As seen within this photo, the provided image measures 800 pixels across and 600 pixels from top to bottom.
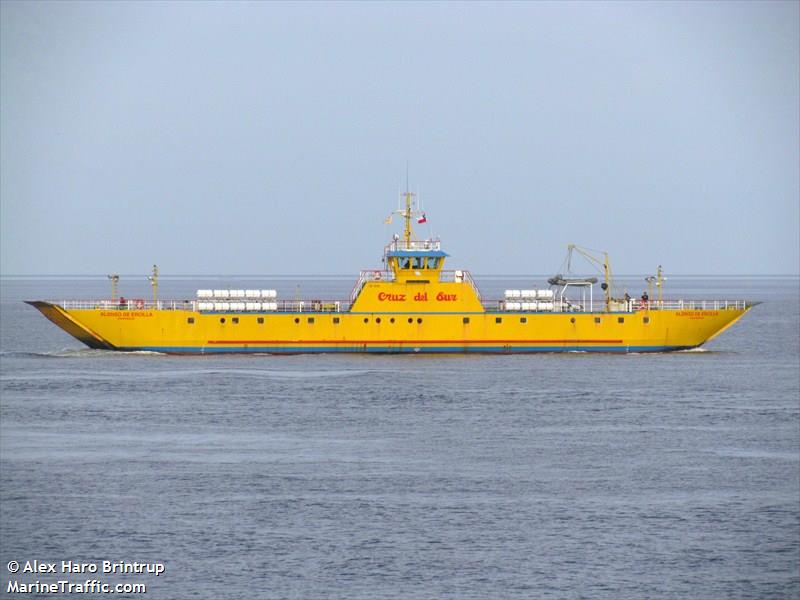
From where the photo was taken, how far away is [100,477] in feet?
137

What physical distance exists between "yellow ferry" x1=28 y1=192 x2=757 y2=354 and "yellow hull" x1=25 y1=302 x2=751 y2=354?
0.20 feet

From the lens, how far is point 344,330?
76875mm

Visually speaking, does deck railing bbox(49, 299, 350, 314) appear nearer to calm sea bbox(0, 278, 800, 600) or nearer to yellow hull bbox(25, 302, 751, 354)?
yellow hull bbox(25, 302, 751, 354)

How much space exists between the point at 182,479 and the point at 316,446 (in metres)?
7.13

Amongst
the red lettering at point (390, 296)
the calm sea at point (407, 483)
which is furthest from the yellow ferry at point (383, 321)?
the calm sea at point (407, 483)

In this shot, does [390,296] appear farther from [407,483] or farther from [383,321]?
[407,483]

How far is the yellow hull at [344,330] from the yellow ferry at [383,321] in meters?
0.06

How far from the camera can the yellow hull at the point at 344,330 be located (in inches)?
3007

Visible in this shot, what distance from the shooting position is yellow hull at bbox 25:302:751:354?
3007 inches

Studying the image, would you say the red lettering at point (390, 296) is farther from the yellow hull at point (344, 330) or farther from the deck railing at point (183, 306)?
the deck railing at point (183, 306)

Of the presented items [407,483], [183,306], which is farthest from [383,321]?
[407,483]

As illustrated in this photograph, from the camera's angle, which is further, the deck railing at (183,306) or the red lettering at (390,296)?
the deck railing at (183,306)

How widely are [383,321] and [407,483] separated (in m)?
35.9

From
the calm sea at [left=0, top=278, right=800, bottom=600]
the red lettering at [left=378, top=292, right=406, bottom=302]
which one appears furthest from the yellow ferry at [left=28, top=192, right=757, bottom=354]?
the calm sea at [left=0, top=278, right=800, bottom=600]
